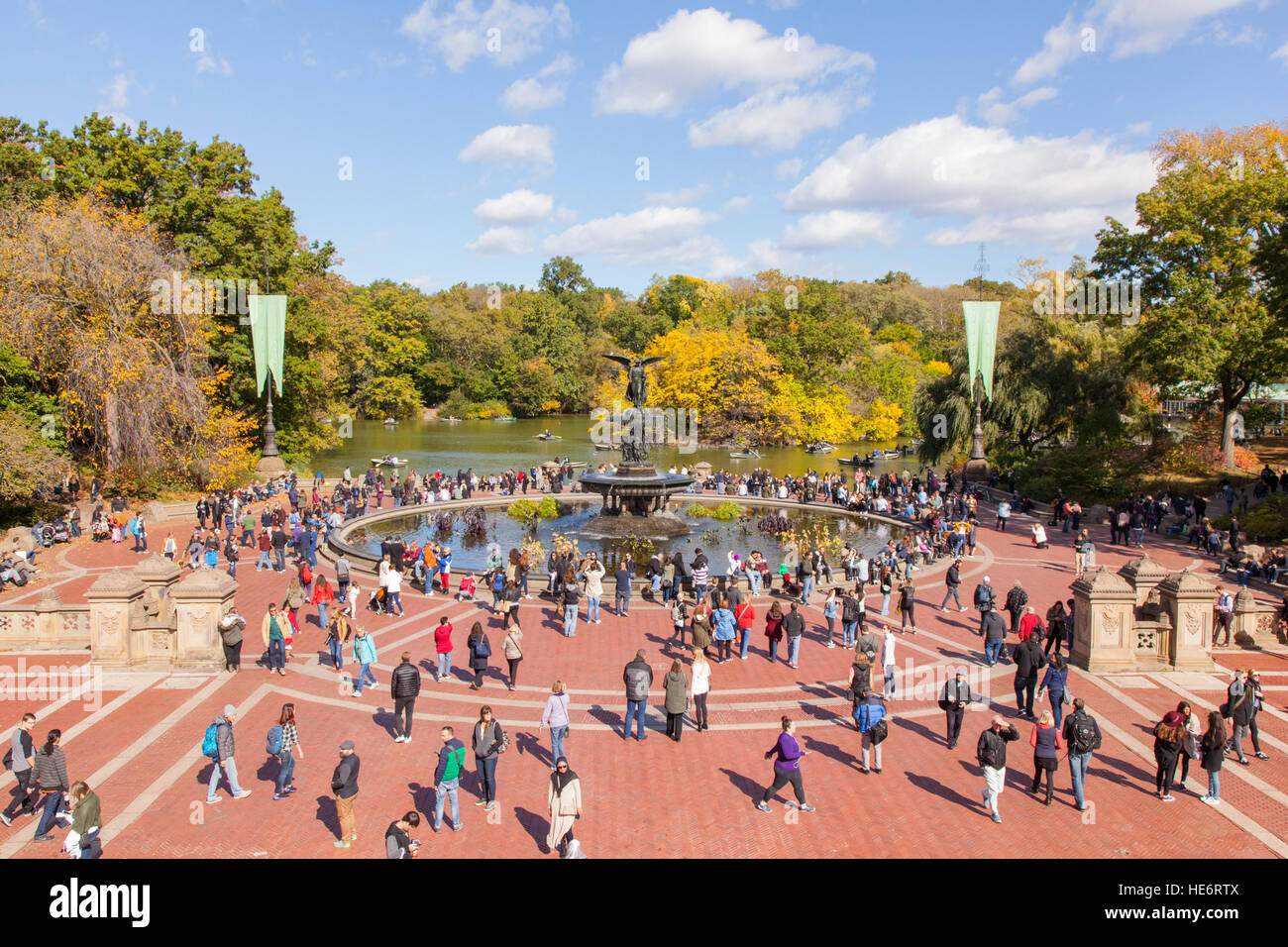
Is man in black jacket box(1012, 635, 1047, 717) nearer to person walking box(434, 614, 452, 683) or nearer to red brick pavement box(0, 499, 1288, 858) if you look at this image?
red brick pavement box(0, 499, 1288, 858)

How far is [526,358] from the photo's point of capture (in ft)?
316

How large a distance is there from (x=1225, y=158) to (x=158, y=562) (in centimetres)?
4109

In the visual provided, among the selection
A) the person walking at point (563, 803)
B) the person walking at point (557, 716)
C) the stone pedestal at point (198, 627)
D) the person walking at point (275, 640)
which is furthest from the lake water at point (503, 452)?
the person walking at point (563, 803)

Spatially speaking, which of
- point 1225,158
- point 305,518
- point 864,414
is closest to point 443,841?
point 305,518

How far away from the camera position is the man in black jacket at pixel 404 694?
462 inches

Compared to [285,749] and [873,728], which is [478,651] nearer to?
[285,749]

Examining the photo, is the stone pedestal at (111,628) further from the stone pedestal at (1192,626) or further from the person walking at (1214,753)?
the stone pedestal at (1192,626)

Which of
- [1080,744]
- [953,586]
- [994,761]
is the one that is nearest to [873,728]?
Answer: [994,761]

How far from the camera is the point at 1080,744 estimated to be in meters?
10.1

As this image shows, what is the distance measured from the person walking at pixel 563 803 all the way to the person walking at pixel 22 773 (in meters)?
5.87

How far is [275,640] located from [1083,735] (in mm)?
12543

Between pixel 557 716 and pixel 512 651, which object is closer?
pixel 557 716

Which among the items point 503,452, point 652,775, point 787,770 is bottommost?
point 652,775

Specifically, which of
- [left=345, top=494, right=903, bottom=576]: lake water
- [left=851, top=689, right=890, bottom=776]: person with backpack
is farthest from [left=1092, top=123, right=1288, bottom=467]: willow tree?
[left=851, top=689, right=890, bottom=776]: person with backpack
